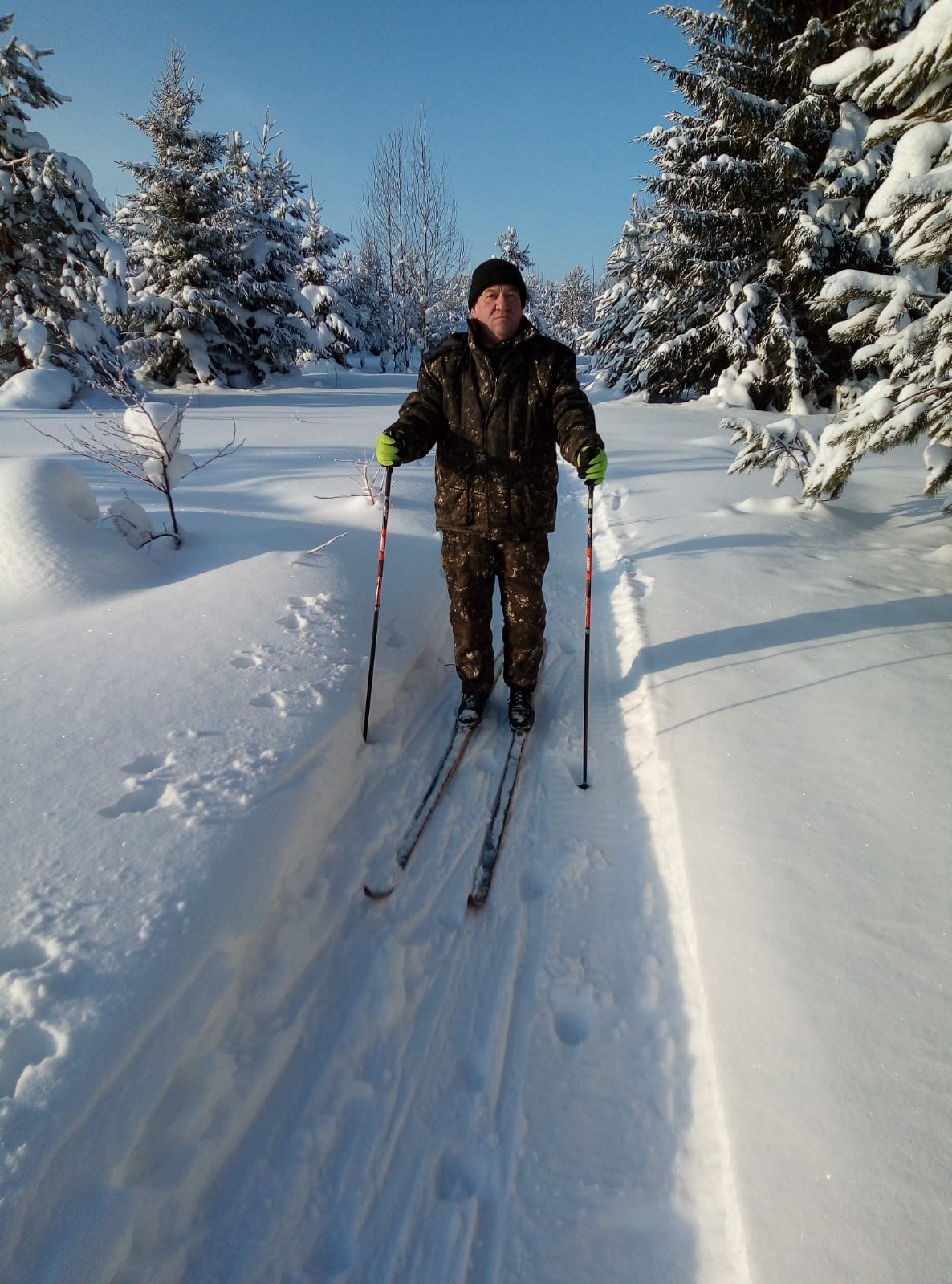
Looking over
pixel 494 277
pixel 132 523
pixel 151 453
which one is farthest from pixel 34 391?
pixel 494 277

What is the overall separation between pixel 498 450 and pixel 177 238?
18.5 meters

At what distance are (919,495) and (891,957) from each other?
6659mm

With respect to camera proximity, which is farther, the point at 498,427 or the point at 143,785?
the point at 498,427

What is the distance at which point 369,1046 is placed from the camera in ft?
6.04

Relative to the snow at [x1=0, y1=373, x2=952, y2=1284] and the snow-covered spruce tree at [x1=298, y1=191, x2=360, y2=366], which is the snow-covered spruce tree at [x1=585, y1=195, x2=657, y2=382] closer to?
the snow-covered spruce tree at [x1=298, y1=191, x2=360, y2=366]

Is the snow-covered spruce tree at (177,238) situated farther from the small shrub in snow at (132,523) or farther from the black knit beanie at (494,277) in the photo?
the black knit beanie at (494,277)

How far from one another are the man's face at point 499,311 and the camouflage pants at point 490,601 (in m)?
0.94

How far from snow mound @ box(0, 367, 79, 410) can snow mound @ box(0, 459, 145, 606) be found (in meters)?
10.1

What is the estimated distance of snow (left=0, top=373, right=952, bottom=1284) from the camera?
1.40 m

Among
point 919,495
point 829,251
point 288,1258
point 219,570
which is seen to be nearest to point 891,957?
point 288,1258

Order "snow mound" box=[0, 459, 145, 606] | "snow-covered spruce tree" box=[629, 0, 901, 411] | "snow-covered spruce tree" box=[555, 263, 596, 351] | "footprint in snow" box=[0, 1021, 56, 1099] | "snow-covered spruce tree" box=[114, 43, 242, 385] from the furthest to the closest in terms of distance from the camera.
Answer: "snow-covered spruce tree" box=[555, 263, 596, 351] → "snow-covered spruce tree" box=[114, 43, 242, 385] → "snow-covered spruce tree" box=[629, 0, 901, 411] → "snow mound" box=[0, 459, 145, 606] → "footprint in snow" box=[0, 1021, 56, 1099]

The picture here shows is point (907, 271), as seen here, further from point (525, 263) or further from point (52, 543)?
point (525, 263)

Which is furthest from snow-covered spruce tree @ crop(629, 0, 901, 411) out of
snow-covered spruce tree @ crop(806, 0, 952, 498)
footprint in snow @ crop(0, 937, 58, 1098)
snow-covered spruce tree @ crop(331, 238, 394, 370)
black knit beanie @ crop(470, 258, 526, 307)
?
snow-covered spruce tree @ crop(331, 238, 394, 370)

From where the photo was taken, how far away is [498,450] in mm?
2828
